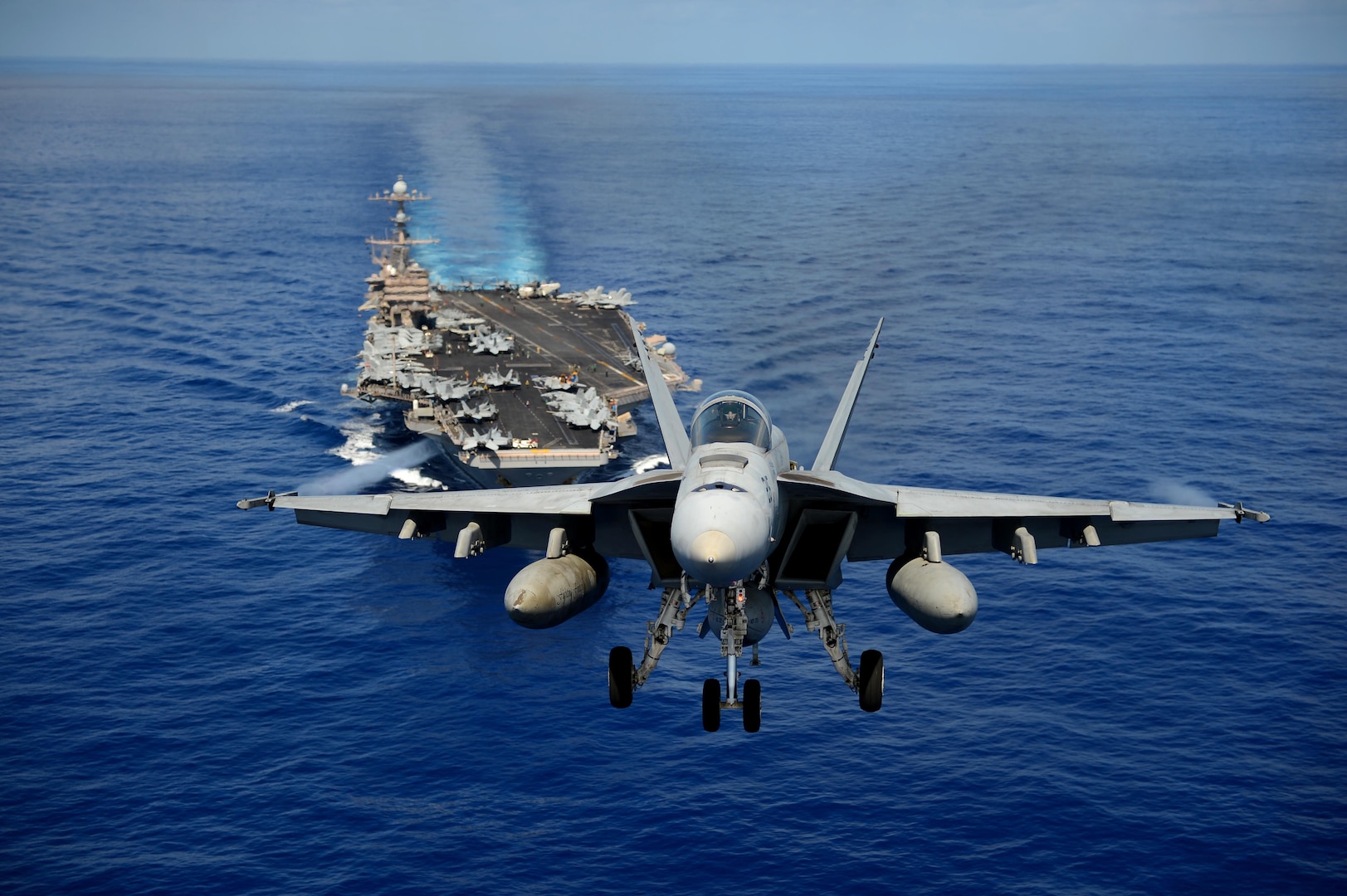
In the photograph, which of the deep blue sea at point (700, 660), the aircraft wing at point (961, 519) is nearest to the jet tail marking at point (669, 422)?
the aircraft wing at point (961, 519)

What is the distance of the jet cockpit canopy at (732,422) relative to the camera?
27.5 m

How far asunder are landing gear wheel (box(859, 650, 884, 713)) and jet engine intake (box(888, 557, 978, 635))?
1999 millimetres

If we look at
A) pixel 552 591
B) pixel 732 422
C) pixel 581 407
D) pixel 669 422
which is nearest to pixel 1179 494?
pixel 581 407

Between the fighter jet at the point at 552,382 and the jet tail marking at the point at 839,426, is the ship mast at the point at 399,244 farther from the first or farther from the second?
the jet tail marking at the point at 839,426

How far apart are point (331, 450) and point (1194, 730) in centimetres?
6521

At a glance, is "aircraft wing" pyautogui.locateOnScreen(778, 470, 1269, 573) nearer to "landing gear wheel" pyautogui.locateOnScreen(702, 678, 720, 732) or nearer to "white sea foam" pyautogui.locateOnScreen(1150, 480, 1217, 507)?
"landing gear wheel" pyautogui.locateOnScreen(702, 678, 720, 732)

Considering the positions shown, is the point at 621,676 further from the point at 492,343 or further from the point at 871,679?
the point at 492,343

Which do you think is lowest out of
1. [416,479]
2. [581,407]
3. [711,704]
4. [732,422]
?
[711,704]

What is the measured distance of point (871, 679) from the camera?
94.3ft

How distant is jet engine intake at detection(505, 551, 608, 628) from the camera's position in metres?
26.2

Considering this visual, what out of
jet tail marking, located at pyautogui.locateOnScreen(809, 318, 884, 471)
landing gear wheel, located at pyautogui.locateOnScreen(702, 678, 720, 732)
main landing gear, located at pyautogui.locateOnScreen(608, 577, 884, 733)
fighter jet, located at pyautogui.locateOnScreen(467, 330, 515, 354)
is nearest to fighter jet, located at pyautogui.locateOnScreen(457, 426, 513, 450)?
fighter jet, located at pyautogui.locateOnScreen(467, 330, 515, 354)

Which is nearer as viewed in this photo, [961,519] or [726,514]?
[726,514]

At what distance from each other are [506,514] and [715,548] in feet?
32.2

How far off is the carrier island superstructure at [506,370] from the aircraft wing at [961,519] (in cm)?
5139
